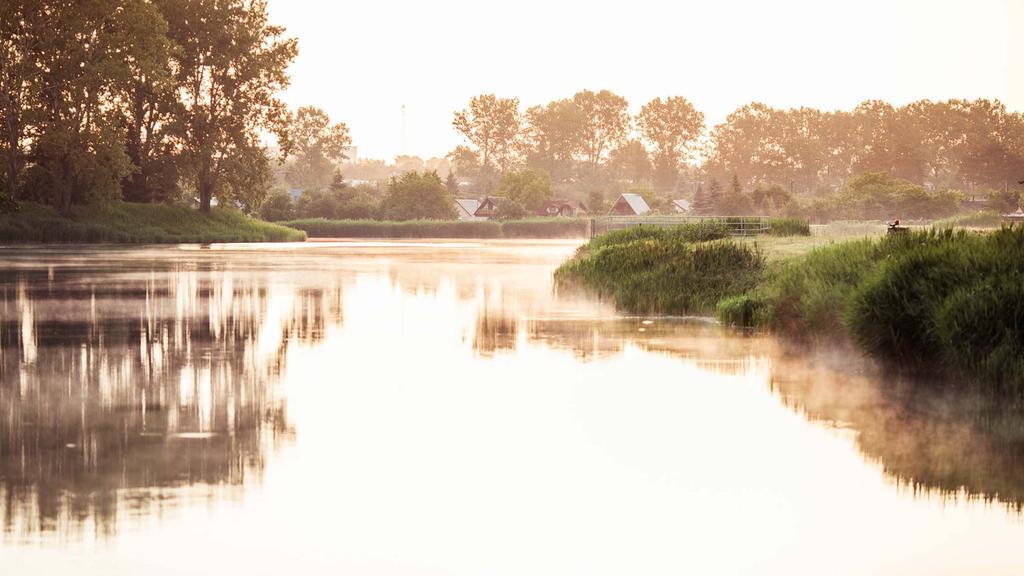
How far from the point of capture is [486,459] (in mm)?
12352

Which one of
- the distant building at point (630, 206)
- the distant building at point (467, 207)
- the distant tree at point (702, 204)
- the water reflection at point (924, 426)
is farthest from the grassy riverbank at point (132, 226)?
the distant building at point (467, 207)

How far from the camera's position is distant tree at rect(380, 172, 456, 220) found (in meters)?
150

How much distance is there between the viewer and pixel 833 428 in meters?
14.4

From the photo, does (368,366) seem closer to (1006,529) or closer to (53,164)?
(1006,529)

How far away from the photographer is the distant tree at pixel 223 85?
101562 mm

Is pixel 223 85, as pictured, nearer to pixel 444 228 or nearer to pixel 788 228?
pixel 444 228

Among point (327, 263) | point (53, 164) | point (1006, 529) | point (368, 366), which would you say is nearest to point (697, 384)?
point (368, 366)

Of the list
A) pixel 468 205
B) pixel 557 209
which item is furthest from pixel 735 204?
pixel 468 205

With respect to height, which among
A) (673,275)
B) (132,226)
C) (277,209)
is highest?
(277,209)

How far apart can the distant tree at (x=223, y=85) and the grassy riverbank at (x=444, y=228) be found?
104 feet

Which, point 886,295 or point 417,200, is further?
point 417,200

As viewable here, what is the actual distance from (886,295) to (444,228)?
120 metres

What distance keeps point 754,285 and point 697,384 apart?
12212mm

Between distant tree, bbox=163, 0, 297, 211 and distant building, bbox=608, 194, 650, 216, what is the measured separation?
76.5m
